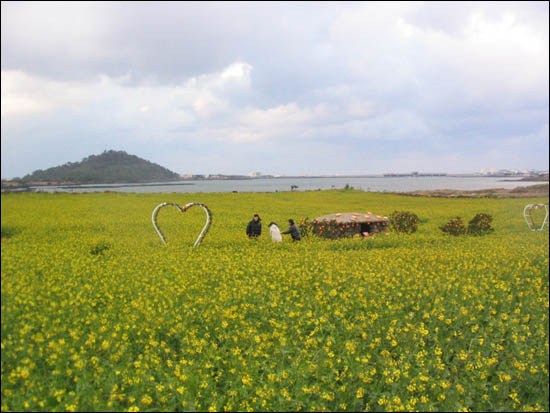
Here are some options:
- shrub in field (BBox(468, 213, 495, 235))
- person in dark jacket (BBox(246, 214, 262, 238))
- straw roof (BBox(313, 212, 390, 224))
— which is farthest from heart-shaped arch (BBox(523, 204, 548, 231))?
person in dark jacket (BBox(246, 214, 262, 238))

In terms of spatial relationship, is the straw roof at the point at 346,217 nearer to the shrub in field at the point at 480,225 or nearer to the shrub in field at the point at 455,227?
the shrub in field at the point at 455,227

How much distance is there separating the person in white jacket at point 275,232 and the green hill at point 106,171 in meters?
3.89

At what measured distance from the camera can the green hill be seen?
13.2 feet

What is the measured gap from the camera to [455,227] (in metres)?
15.4

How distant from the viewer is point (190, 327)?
17.9 feet

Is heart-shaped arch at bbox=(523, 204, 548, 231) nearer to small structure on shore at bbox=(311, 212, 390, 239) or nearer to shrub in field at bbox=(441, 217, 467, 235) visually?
shrub in field at bbox=(441, 217, 467, 235)

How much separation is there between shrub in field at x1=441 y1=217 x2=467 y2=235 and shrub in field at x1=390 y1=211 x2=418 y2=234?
1.70 m

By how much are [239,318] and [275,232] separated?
3.65 m

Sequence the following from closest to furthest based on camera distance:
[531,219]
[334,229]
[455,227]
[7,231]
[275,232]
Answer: [7,231], [275,232], [334,229], [455,227], [531,219]

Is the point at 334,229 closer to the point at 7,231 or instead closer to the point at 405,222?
the point at 405,222

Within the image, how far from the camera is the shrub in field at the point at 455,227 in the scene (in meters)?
15.3

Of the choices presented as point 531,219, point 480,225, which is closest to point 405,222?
point 480,225

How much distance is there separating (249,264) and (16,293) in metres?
5.20

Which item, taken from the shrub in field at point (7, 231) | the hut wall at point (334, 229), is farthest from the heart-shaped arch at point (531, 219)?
the shrub in field at point (7, 231)
